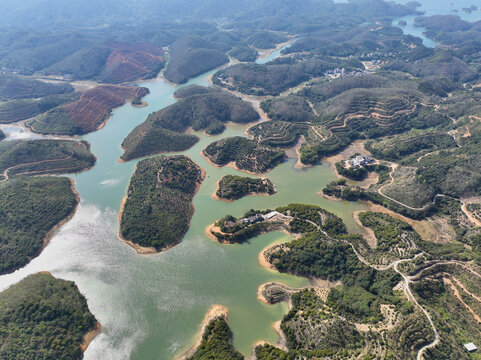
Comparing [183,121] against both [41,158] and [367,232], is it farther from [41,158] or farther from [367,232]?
[367,232]

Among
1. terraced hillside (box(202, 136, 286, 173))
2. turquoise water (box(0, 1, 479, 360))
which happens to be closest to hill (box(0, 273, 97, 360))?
turquoise water (box(0, 1, 479, 360))

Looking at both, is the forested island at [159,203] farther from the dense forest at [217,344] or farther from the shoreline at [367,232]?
the shoreline at [367,232]

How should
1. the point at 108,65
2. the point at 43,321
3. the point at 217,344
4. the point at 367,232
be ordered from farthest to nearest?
the point at 108,65 < the point at 367,232 < the point at 43,321 < the point at 217,344

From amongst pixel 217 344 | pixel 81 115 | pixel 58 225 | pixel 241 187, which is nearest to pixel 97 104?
pixel 81 115

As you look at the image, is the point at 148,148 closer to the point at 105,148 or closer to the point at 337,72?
the point at 105,148

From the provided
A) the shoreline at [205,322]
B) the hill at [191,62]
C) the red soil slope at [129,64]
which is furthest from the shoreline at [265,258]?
the red soil slope at [129,64]

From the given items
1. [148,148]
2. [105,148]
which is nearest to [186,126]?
[148,148]
